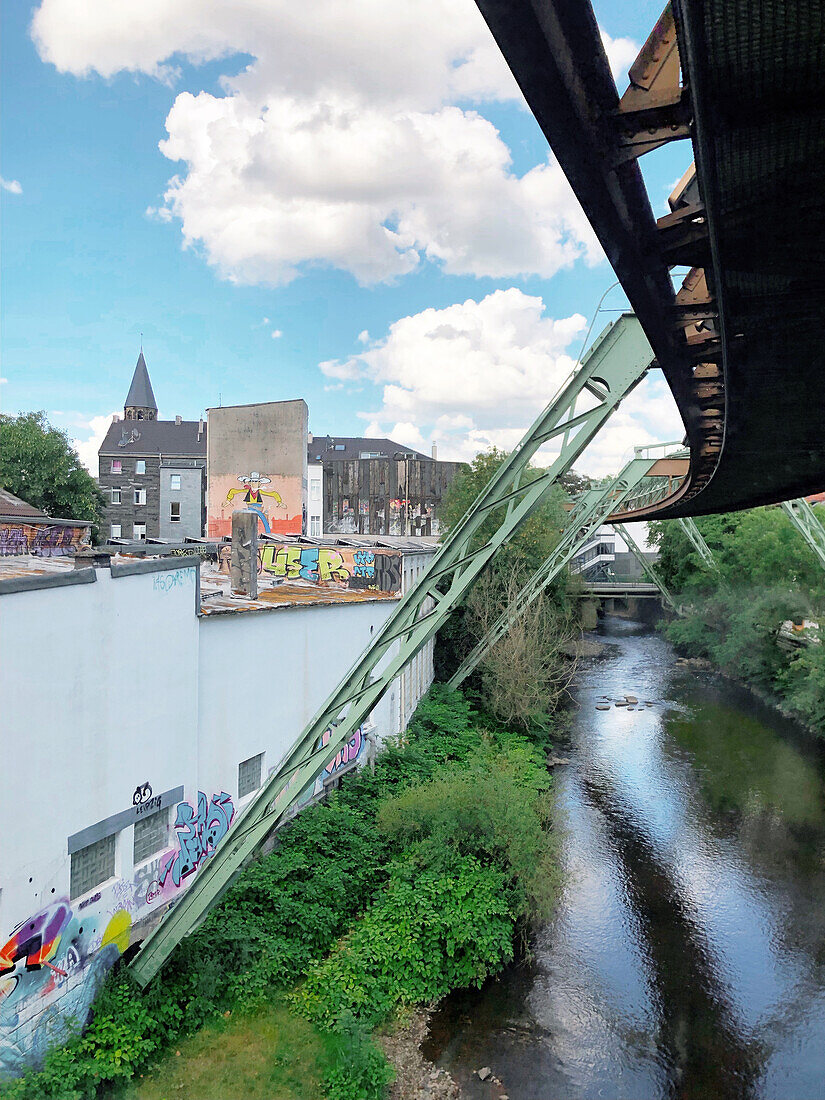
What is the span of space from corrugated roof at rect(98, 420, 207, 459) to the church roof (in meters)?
7.83

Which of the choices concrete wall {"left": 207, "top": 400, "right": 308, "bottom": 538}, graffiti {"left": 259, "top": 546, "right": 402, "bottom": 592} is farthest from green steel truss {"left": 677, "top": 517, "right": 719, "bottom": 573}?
graffiti {"left": 259, "top": 546, "right": 402, "bottom": 592}

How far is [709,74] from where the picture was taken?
2438 millimetres

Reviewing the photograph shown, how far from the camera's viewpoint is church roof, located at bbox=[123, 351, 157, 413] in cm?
5456

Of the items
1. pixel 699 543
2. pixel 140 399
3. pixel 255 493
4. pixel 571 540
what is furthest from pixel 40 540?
pixel 140 399

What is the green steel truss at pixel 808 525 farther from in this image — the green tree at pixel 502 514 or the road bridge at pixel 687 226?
the road bridge at pixel 687 226

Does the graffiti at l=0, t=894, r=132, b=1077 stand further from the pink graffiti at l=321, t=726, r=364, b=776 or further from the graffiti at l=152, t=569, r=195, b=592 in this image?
the pink graffiti at l=321, t=726, r=364, b=776

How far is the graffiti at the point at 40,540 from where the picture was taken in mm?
9336

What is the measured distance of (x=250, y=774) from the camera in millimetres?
10453

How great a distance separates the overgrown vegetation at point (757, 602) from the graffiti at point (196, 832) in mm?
16752

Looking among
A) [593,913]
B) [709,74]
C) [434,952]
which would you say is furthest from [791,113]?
[593,913]

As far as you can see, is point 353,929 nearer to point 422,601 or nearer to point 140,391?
point 422,601

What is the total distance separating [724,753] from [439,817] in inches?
494

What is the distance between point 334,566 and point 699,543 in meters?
22.8

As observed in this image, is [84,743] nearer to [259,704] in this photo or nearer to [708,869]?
[259,704]
